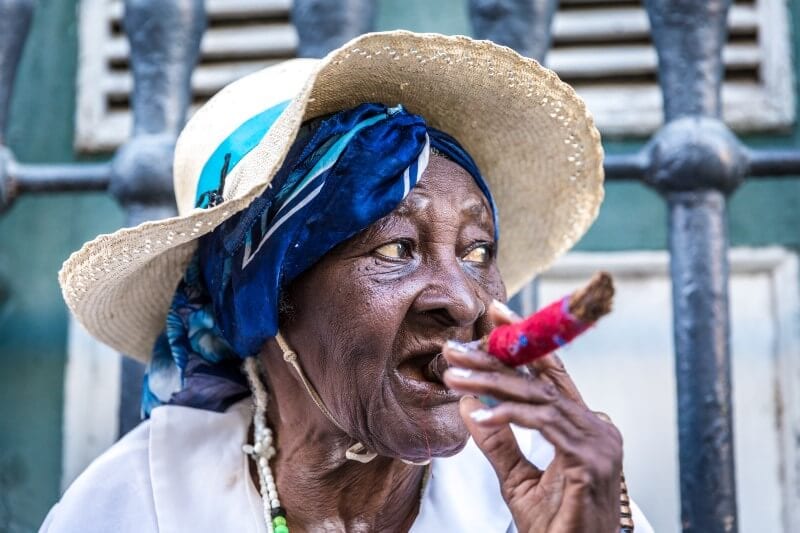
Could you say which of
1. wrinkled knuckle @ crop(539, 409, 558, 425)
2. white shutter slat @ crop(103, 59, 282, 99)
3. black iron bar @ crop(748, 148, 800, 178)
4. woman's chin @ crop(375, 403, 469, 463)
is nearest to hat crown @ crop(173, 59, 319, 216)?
woman's chin @ crop(375, 403, 469, 463)

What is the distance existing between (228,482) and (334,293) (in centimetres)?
46

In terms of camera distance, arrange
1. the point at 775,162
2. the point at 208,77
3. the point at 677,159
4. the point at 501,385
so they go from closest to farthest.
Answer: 1. the point at 501,385
2. the point at 677,159
3. the point at 775,162
4. the point at 208,77

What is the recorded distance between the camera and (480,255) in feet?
6.66

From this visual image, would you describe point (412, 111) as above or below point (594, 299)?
above

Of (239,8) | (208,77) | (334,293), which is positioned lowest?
(334,293)

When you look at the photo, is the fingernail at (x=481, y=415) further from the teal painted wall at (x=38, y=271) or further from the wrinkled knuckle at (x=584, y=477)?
the teal painted wall at (x=38, y=271)

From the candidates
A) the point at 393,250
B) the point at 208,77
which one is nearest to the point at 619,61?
the point at 208,77

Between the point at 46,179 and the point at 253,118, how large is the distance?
1.06 m

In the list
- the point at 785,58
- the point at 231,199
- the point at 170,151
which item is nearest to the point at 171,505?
the point at 231,199

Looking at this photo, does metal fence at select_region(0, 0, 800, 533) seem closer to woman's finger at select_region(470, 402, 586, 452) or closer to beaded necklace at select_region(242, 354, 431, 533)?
beaded necklace at select_region(242, 354, 431, 533)

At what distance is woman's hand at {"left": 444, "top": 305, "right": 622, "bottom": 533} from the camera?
1.52 metres

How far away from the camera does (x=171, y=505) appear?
2.04 m

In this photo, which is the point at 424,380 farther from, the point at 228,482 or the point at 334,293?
the point at 228,482

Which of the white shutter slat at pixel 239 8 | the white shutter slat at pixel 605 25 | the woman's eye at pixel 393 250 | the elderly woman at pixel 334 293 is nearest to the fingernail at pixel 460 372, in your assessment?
the elderly woman at pixel 334 293
